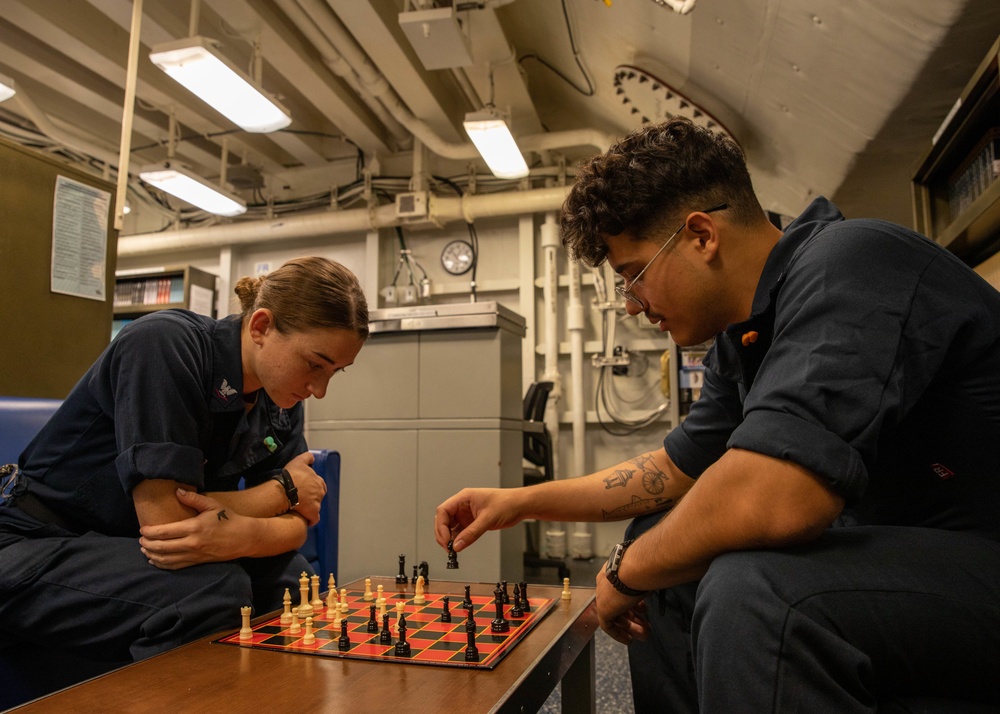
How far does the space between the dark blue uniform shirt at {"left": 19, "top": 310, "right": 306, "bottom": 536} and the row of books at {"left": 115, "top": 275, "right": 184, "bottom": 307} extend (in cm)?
447

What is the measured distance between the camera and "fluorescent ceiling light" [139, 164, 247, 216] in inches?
180

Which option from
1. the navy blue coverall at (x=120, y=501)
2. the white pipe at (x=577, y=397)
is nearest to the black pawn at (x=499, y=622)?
the navy blue coverall at (x=120, y=501)

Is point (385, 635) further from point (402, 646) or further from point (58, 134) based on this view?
point (58, 134)

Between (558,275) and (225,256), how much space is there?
3.10 metres

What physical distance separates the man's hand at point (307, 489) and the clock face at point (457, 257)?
4093 millimetres

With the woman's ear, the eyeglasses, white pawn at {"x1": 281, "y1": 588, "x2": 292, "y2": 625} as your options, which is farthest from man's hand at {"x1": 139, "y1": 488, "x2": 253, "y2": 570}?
the eyeglasses

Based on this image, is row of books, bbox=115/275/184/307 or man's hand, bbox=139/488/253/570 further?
row of books, bbox=115/275/184/307

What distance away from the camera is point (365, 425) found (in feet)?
11.3

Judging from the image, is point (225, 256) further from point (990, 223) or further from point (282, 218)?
point (990, 223)

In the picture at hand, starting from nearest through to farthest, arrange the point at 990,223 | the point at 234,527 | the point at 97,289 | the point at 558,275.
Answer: the point at 234,527 → the point at 990,223 → the point at 97,289 → the point at 558,275

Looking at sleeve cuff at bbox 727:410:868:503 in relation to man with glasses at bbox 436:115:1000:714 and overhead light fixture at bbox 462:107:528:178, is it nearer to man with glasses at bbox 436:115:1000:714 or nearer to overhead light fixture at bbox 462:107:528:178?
man with glasses at bbox 436:115:1000:714

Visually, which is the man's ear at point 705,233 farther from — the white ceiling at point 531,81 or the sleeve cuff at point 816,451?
the white ceiling at point 531,81

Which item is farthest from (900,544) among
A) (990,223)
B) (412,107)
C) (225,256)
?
(225,256)

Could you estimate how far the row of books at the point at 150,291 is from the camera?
5562mm
